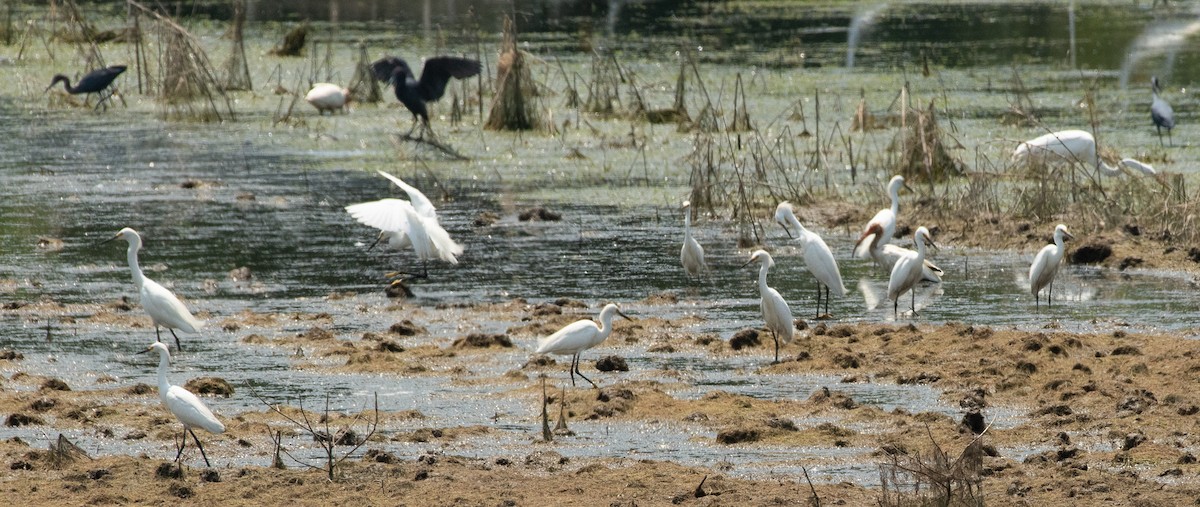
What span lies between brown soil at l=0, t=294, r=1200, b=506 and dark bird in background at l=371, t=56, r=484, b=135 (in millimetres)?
8106

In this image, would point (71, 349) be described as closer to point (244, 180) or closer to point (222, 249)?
point (222, 249)

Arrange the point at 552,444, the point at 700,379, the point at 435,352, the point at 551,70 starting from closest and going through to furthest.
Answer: the point at 552,444 < the point at 700,379 < the point at 435,352 < the point at 551,70

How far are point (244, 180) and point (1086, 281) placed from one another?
9.03 meters

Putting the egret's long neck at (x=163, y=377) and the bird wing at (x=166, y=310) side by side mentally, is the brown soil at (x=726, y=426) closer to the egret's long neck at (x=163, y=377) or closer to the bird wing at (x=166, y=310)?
the egret's long neck at (x=163, y=377)

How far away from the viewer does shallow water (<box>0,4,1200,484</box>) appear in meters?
9.06

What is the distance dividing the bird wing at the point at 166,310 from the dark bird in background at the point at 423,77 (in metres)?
8.77

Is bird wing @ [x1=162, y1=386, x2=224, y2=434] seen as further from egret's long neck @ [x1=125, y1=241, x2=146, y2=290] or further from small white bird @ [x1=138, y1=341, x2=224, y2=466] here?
egret's long neck @ [x1=125, y1=241, x2=146, y2=290]

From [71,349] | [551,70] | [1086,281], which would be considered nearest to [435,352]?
[71,349]

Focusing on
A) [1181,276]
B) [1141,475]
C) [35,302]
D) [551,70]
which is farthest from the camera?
[551,70]

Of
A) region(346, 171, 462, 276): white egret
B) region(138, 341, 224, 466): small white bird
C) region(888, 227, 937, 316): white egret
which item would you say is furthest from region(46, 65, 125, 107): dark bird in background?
region(138, 341, 224, 466): small white bird

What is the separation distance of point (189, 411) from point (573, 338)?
2452 mm

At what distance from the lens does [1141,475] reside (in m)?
7.20

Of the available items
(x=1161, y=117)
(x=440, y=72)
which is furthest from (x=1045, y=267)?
(x=440, y=72)

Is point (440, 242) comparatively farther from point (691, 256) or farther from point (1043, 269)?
point (1043, 269)
